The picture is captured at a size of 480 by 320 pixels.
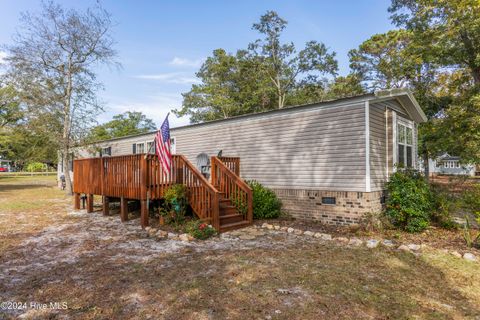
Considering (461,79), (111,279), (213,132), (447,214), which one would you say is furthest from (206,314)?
(461,79)

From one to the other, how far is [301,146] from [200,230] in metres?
3.69

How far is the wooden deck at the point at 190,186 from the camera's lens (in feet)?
22.6

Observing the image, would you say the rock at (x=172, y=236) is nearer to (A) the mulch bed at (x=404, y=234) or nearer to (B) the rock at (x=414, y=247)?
(A) the mulch bed at (x=404, y=234)

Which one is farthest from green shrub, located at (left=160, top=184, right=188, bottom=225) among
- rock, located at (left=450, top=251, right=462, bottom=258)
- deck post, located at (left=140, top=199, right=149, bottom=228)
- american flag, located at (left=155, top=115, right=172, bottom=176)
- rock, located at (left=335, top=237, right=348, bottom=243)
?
rock, located at (left=450, top=251, right=462, bottom=258)

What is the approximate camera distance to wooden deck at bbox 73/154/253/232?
6875mm

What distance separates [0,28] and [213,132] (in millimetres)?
11635

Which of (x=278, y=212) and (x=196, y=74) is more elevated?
(x=196, y=74)

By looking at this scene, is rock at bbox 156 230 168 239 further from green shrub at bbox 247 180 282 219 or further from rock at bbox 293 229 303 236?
rock at bbox 293 229 303 236

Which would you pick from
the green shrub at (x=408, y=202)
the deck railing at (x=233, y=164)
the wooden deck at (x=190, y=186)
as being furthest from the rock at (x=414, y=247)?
the deck railing at (x=233, y=164)

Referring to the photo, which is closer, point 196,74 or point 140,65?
point 140,65

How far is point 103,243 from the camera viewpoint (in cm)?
573

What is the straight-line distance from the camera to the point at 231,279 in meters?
3.85

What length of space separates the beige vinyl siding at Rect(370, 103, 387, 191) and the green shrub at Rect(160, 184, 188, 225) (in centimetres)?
465

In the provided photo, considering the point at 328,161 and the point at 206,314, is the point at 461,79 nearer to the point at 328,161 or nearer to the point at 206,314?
the point at 328,161
